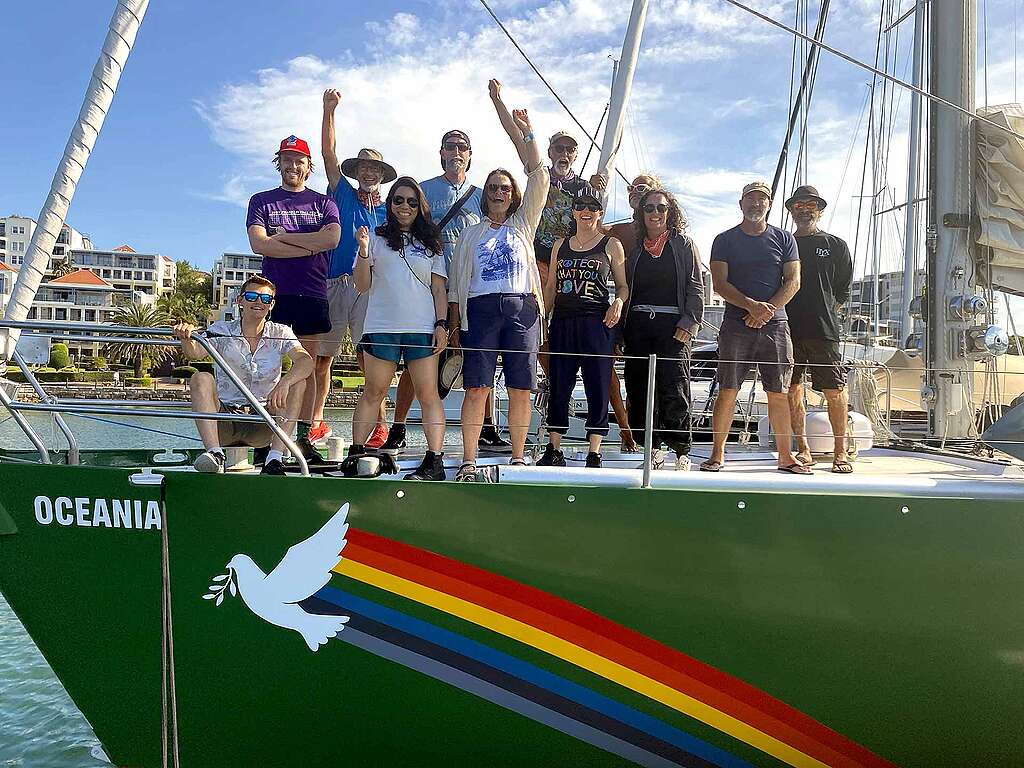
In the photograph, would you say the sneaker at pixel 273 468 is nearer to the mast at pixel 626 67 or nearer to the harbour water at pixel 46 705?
the harbour water at pixel 46 705

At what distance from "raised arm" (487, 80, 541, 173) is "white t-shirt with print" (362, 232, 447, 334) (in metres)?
0.72

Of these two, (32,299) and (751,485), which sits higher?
(32,299)

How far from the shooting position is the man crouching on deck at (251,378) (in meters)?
3.76

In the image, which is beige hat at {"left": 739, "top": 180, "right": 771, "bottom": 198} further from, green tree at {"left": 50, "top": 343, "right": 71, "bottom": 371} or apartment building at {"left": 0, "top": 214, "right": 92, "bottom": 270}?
apartment building at {"left": 0, "top": 214, "right": 92, "bottom": 270}

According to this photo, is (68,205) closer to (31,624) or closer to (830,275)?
(31,624)

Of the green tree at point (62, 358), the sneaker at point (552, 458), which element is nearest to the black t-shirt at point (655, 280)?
the sneaker at point (552, 458)

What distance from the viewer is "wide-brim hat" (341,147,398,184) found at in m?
4.89

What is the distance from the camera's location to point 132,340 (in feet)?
11.6

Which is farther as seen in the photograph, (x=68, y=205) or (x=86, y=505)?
(x=68, y=205)

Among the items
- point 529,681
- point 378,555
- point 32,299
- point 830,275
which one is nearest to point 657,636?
point 529,681

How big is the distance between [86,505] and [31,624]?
731 millimetres

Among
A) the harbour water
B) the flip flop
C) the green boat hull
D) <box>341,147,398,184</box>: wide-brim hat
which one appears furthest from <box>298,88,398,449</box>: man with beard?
the flip flop

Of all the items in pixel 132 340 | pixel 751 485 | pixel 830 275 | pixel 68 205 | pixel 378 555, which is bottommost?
pixel 378 555

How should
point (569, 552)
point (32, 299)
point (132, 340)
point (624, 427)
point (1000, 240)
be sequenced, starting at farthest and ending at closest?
point (1000, 240)
point (624, 427)
point (32, 299)
point (132, 340)
point (569, 552)
